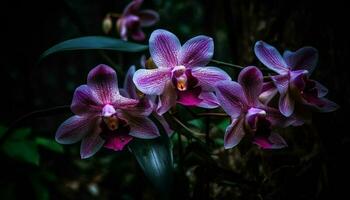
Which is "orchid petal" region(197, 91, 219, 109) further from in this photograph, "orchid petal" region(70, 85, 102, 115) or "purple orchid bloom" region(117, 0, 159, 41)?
"purple orchid bloom" region(117, 0, 159, 41)

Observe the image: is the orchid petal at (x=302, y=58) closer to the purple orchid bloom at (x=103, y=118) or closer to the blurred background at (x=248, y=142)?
the blurred background at (x=248, y=142)

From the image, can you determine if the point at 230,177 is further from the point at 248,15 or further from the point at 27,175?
the point at 27,175

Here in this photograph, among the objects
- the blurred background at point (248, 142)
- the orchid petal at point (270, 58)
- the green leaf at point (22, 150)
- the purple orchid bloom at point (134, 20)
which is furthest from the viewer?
the purple orchid bloom at point (134, 20)

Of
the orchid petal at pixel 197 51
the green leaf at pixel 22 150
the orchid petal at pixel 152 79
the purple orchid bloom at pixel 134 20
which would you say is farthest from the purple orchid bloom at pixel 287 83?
the green leaf at pixel 22 150

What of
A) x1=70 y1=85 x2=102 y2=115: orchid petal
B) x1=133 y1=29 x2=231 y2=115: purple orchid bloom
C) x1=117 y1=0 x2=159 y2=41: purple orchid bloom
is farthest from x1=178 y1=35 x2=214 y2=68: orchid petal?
x1=117 y1=0 x2=159 y2=41: purple orchid bloom

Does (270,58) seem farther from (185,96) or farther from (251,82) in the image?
(185,96)

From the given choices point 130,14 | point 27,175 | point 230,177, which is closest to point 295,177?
point 230,177

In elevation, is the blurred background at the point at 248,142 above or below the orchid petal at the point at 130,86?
below
